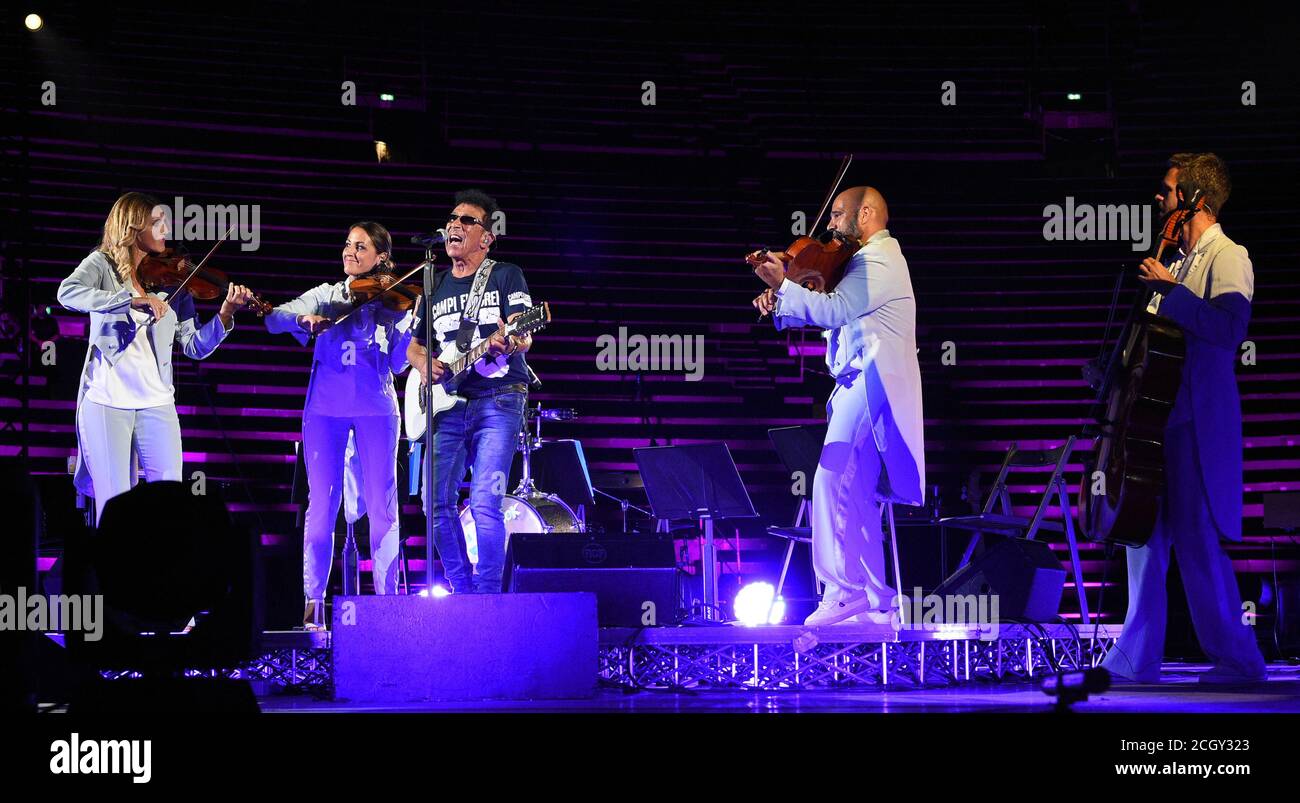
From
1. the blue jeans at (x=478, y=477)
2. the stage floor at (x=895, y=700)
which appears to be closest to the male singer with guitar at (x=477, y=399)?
the blue jeans at (x=478, y=477)

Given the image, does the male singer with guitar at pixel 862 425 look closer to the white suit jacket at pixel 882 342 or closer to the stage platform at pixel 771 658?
the white suit jacket at pixel 882 342

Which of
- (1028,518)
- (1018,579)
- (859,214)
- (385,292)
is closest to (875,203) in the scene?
(859,214)

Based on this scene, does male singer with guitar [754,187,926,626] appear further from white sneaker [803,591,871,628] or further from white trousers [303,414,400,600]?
white trousers [303,414,400,600]

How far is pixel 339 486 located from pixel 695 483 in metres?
1.86

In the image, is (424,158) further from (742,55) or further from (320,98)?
(742,55)

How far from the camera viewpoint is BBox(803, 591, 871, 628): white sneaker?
190 inches

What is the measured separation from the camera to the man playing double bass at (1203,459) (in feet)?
14.0

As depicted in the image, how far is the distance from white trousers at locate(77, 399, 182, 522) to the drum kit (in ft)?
7.01

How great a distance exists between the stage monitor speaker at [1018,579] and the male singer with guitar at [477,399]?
2067 millimetres

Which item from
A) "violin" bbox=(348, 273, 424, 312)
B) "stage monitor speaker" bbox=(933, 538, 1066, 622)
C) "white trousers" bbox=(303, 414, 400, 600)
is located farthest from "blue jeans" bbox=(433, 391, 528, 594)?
"stage monitor speaker" bbox=(933, 538, 1066, 622)

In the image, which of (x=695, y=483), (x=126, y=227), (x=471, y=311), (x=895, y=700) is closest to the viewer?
(x=895, y=700)

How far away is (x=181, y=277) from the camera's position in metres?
5.50

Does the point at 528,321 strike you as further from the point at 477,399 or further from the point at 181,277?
the point at 181,277
